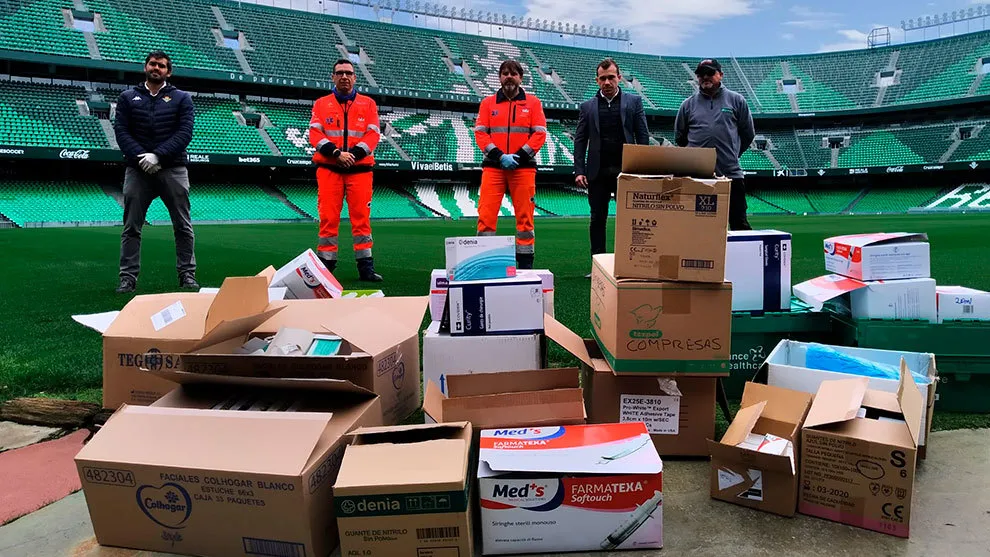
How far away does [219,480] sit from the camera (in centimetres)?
156

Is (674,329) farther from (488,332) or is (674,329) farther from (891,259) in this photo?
(891,259)

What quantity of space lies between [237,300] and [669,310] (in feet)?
5.17

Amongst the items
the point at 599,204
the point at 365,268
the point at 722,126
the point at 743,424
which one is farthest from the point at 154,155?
the point at 743,424

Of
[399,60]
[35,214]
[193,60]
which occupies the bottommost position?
[35,214]

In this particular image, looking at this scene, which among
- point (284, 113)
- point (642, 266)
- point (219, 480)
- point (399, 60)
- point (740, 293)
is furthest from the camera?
point (399, 60)

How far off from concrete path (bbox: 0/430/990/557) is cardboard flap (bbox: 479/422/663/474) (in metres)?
0.22

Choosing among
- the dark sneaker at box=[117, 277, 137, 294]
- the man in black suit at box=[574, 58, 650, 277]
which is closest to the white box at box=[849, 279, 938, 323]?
the man in black suit at box=[574, 58, 650, 277]

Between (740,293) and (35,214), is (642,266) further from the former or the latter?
(35,214)

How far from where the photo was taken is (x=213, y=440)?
5.43ft

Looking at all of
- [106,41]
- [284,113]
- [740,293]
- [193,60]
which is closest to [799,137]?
[284,113]

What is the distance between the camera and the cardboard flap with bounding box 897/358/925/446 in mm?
1701

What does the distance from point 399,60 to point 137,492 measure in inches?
1314

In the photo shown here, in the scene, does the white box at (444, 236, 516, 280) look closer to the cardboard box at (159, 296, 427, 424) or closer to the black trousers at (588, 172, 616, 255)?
the cardboard box at (159, 296, 427, 424)

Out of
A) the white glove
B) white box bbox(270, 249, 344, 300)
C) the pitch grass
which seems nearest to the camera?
the pitch grass
